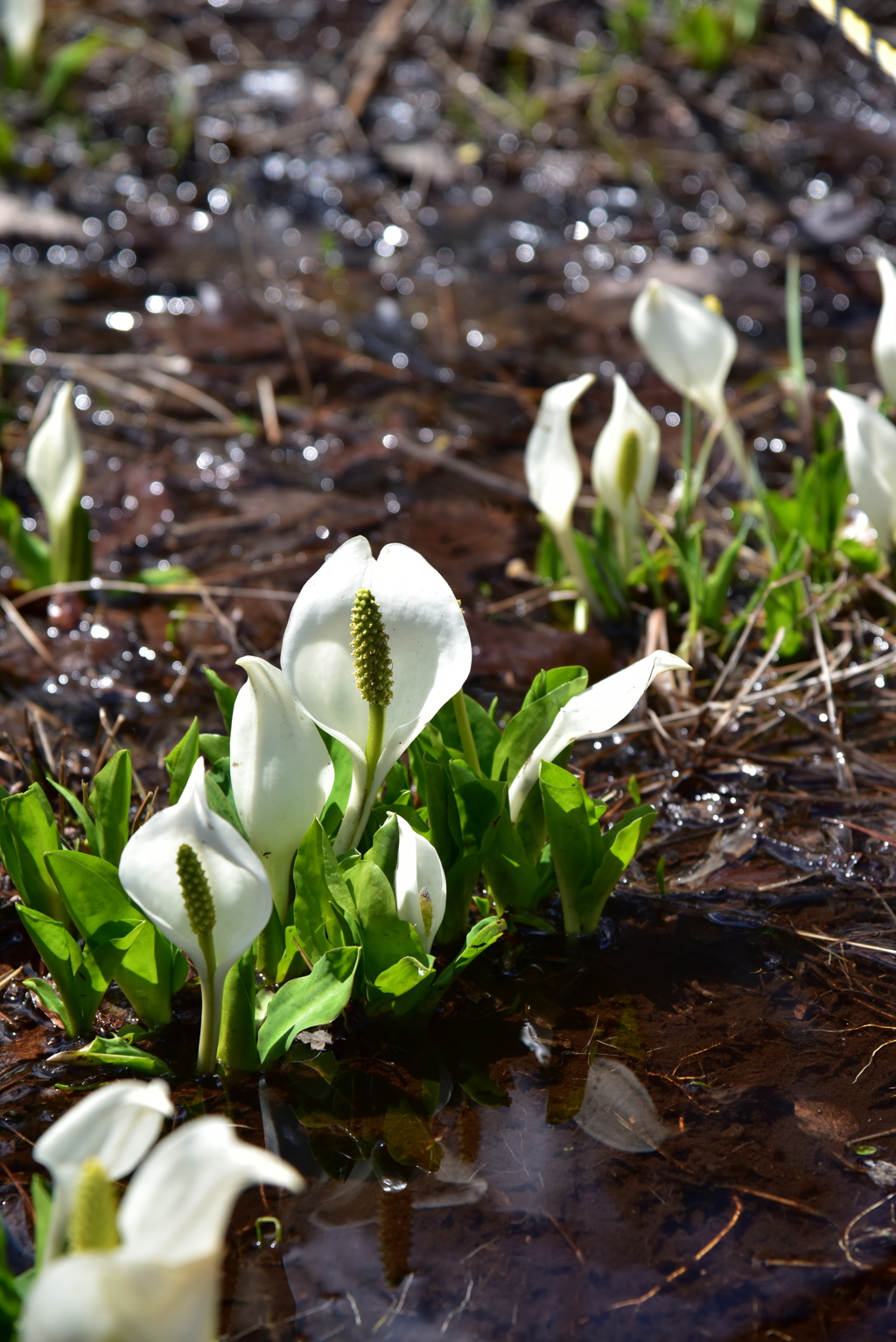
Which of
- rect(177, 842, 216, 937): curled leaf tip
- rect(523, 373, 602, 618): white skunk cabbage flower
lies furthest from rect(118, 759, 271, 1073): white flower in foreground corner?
rect(523, 373, 602, 618): white skunk cabbage flower

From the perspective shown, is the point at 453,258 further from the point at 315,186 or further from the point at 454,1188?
the point at 454,1188

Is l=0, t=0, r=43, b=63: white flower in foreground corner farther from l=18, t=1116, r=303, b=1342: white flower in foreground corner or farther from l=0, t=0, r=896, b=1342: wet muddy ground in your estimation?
l=18, t=1116, r=303, b=1342: white flower in foreground corner

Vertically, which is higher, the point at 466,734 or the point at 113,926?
the point at 466,734

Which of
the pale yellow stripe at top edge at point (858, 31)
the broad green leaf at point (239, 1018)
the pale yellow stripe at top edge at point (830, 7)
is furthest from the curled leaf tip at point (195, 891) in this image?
the pale yellow stripe at top edge at point (830, 7)

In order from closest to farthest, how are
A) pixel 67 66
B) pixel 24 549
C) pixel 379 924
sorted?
pixel 379 924 < pixel 24 549 < pixel 67 66

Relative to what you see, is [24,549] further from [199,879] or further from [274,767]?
[199,879]

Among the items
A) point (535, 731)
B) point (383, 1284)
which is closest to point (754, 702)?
point (535, 731)

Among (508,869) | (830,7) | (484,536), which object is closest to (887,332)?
(830,7)
